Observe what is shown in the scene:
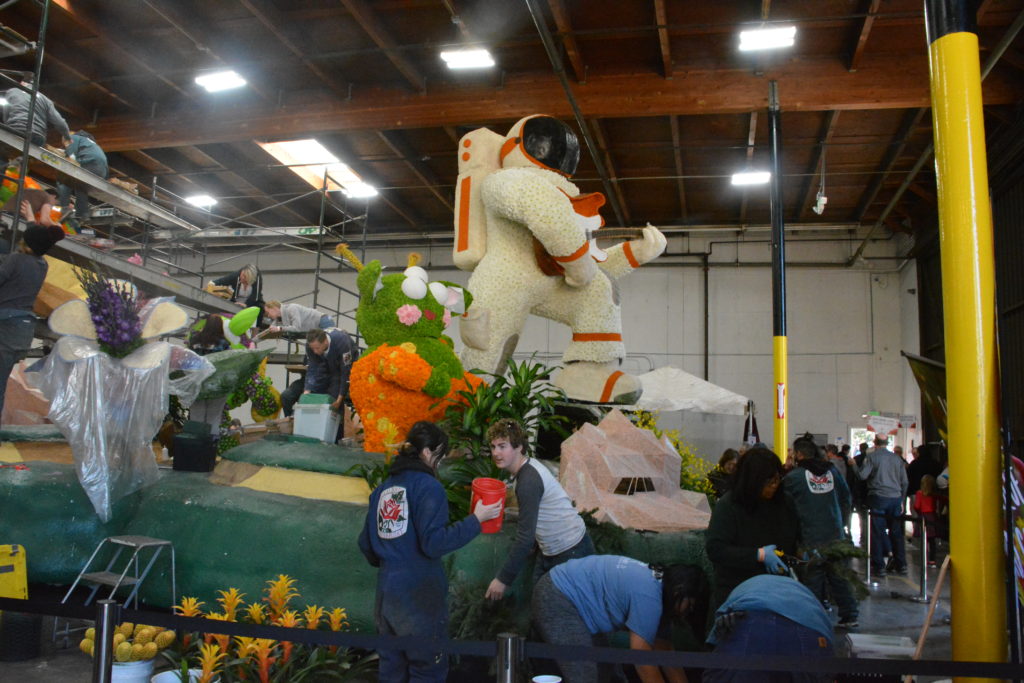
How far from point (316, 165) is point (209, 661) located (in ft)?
30.1

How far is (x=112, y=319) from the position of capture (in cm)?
403

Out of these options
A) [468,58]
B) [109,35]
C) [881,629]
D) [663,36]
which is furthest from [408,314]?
[109,35]

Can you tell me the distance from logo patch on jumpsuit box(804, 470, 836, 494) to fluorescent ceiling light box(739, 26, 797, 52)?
5.07 m

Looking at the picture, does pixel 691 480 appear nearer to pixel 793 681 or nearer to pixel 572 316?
pixel 572 316

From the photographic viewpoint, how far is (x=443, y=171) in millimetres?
12164

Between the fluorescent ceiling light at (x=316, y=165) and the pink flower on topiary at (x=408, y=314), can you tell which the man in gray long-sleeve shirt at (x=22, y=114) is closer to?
the pink flower on topiary at (x=408, y=314)

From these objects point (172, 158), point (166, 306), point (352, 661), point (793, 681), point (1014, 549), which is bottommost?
point (352, 661)

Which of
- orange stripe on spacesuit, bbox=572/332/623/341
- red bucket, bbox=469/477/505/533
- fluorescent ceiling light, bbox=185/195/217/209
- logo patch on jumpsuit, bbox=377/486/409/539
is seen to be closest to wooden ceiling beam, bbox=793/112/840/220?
orange stripe on spacesuit, bbox=572/332/623/341

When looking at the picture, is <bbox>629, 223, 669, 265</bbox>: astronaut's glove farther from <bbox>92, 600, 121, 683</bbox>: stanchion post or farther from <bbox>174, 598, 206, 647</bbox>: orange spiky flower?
<bbox>92, 600, 121, 683</bbox>: stanchion post

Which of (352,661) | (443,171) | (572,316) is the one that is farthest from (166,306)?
(443,171)

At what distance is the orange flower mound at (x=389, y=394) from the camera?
4.47m

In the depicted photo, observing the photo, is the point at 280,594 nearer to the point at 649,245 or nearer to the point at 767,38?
the point at 649,245

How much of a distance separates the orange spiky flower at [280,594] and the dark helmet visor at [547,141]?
3086 mm

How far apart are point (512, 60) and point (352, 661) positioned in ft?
23.3
